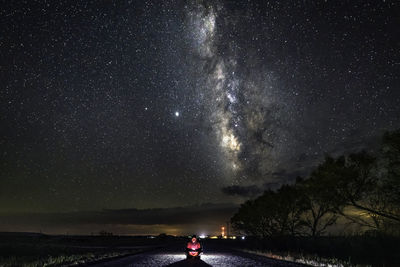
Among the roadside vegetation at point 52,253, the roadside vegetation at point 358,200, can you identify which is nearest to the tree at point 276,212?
the roadside vegetation at point 358,200

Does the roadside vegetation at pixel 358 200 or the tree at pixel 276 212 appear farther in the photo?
the tree at pixel 276 212

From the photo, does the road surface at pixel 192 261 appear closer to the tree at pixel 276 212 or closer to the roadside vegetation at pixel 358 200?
the roadside vegetation at pixel 358 200

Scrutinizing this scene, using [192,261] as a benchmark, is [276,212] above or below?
above

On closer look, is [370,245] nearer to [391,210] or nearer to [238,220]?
[391,210]

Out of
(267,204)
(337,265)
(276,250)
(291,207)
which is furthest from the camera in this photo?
(267,204)

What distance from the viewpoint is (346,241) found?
23.3 m

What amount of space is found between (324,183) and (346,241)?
436 inches

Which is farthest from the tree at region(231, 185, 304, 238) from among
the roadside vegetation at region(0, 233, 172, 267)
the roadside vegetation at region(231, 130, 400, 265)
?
the roadside vegetation at region(0, 233, 172, 267)

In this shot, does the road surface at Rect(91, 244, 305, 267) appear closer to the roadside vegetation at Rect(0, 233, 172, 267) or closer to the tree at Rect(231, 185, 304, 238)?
the roadside vegetation at Rect(0, 233, 172, 267)

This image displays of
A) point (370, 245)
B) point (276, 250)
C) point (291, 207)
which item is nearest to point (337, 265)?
point (370, 245)

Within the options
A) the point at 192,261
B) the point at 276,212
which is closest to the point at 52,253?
the point at 192,261

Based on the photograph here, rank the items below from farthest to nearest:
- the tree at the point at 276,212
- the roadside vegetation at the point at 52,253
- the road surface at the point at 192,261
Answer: the tree at the point at 276,212
the road surface at the point at 192,261
the roadside vegetation at the point at 52,253

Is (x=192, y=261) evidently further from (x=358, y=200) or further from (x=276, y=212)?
(x=276, y=212)

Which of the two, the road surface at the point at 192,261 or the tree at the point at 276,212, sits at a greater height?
the tree at the point at 276,212
